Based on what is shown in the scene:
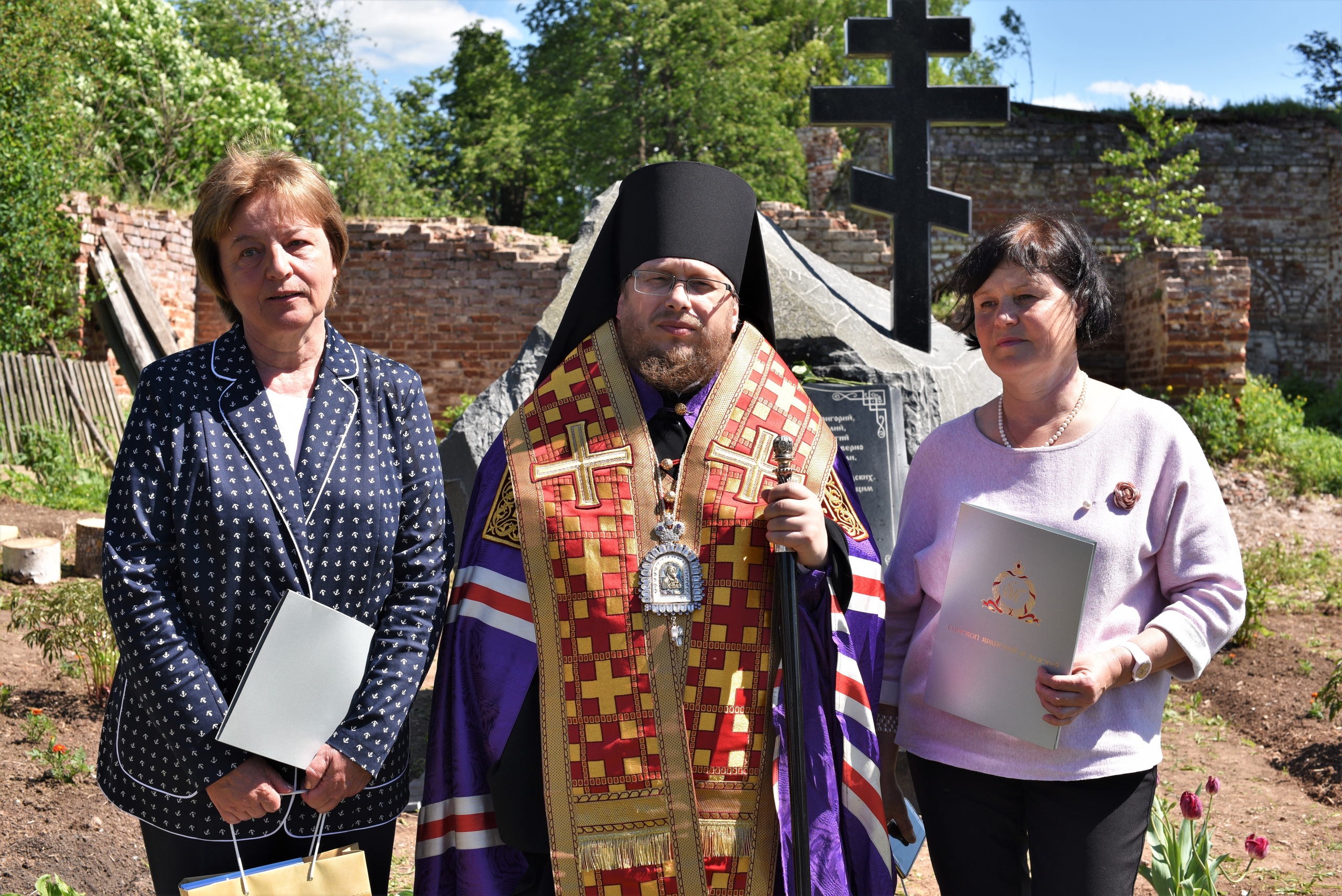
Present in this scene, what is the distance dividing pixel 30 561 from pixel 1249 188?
16332mm

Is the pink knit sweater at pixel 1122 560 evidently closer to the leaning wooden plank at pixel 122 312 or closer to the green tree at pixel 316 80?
the leaning wooden plank at pixel 122 312

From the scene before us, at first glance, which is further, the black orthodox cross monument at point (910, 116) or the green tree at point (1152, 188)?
the green tree at point (1152, 188)

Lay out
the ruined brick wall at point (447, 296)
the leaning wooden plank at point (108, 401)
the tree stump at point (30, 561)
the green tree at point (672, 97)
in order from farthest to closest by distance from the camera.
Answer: the green tree at point (672, 97)
the ruined brick wall at point (447, 296)
the leaning wooden plank at point (108, 401)
the tree stump at point (30, 561)

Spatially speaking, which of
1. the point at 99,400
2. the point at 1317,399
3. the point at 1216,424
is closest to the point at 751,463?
the point at 1216,424

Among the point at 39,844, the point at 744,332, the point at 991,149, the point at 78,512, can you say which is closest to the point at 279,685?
the point at 744,332

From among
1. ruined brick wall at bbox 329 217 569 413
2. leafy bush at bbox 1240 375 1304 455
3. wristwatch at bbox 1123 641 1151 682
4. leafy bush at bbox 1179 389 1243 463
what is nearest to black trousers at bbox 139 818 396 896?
wristwatch at bbox 1123 641 1151 682

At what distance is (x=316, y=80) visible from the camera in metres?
21.3

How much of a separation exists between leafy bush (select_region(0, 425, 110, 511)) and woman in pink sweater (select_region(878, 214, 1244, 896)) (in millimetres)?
9126

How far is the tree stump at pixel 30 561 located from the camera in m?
6.82

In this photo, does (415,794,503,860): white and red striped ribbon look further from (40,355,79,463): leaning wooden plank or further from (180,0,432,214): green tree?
(180,0,432,214): green tree

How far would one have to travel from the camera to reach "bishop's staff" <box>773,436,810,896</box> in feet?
6.76

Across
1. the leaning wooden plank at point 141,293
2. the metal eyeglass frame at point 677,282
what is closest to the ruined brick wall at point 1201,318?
the metal eyeglass frame at point 677,282

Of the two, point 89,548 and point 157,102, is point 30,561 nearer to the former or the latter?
point 89,548

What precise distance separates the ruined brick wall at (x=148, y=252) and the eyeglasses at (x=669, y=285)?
432 inches
